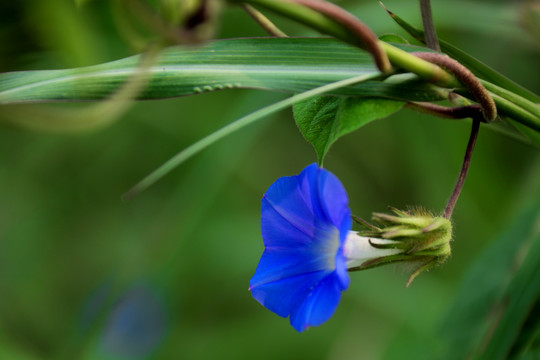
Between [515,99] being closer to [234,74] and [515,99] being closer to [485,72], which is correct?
[485,72]

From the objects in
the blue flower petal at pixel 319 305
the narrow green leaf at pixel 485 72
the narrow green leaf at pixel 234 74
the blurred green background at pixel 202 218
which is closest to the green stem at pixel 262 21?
the narrow green leaf at pixel 234 74

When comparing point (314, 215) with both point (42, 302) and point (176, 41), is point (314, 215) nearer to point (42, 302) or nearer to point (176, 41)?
point (176, 41)

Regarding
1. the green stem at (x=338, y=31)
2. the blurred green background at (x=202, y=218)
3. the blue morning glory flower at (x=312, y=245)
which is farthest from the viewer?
the blurred green background at (x=202, y=218)

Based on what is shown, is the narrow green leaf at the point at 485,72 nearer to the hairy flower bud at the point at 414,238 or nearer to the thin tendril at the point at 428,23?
the thin tendril at the point at 428,23

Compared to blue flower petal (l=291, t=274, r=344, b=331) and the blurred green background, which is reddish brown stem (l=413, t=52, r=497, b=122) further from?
the blurred green background

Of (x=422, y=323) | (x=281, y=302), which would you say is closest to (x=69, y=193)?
(x=422, y=323)

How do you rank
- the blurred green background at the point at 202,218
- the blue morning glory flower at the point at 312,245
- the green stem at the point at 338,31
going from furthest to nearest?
1. the blurred green background at the point at 202,218
2. the blue morning glory flower at the point at 312,245
3. the green stem at the point at 338,31

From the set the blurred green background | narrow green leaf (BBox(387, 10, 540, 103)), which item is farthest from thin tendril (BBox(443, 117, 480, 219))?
the blurred green background
